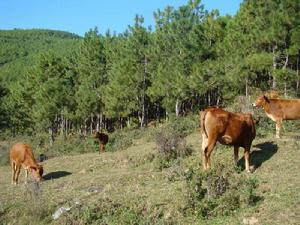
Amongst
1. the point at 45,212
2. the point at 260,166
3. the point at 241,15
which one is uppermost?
the point at 241,15

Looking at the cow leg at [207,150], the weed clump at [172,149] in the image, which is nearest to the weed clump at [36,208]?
the cow leg at [207,150]

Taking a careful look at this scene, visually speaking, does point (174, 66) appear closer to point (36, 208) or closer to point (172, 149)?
point (172, 149)

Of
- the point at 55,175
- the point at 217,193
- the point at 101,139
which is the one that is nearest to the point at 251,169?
the point at 217,193

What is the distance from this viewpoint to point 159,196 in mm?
11805

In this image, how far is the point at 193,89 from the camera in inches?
1436

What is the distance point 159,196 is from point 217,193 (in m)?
1.69

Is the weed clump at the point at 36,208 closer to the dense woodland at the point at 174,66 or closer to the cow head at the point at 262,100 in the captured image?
the cow head at the point at 262,100

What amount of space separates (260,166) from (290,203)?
340cm

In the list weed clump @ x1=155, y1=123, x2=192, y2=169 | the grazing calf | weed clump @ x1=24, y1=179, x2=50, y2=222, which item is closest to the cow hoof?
weed clump @ x1=155, y1=123, x2=192, y2=169

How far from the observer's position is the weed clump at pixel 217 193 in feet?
33.3

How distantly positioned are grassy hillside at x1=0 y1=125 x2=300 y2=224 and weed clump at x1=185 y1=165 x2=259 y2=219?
2.6 inches

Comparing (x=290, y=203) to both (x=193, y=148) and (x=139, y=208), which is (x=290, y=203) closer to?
(x=139, y=208)

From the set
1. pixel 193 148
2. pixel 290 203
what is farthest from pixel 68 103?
pixel 290 203

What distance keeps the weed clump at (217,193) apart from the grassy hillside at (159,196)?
0.07 metres
